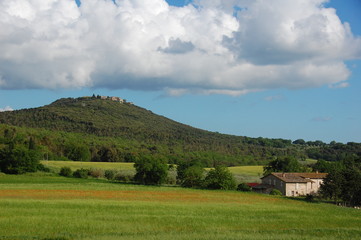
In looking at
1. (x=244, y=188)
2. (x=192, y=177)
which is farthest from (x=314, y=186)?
(x=192, y=177)

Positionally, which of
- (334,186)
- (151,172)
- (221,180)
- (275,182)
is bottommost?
(275,182)

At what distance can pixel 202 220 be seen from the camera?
37438mm

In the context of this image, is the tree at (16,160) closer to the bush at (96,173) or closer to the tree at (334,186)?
the bush at (96,173)

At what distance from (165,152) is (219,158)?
20.7 m

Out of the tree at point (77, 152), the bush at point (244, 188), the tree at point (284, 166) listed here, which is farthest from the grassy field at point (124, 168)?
the tree at point (77, 152)

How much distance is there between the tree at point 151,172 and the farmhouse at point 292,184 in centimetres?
1826

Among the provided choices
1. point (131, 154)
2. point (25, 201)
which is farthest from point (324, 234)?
point (131, 154)

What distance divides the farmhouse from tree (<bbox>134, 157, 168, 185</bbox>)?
18261mm

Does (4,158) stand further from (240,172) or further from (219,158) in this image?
(219,158)

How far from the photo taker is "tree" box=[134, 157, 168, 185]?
85312 millimetres

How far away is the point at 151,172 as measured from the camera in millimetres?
85750

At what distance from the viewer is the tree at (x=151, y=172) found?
85.3m

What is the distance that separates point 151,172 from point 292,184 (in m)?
27.2

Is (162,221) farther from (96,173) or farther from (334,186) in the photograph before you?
(96,173)
